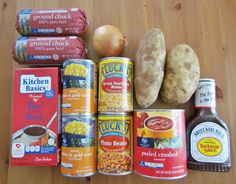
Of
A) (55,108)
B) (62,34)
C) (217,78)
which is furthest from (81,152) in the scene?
(217,78)

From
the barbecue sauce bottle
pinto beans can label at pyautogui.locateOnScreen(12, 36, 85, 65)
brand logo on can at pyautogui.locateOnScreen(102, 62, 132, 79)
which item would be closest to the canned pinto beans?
brand logo on can at pyautogui.locateOnScreen(102, 62, 132, 79)

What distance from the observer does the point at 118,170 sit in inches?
27.0

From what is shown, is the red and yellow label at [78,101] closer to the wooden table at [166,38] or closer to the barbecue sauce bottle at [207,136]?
the wooden table at [166,38]

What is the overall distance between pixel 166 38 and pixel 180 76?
194 millimetres

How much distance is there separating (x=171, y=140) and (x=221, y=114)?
25 centimetres

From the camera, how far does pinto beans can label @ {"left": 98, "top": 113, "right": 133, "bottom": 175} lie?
2.26 ft

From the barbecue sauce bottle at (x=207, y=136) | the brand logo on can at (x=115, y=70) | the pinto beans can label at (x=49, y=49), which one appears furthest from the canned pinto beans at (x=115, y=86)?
the barbecue sauce bottle at (x=207, y=136)

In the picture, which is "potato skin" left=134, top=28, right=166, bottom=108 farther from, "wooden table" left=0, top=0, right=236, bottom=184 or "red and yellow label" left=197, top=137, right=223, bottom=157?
"red and yellow label" left=197, top=137, right=223, bottom=157

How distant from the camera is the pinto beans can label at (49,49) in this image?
0.75m

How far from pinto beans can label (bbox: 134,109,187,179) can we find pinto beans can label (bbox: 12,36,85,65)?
0.32 meters

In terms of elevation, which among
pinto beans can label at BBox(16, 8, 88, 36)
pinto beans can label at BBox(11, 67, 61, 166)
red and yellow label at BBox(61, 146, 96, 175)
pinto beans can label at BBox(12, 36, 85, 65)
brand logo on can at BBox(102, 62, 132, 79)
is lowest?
red and yellow label at BBox(61, 146, 96, 175)

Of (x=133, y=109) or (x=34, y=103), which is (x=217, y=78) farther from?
(x=34, y=103)

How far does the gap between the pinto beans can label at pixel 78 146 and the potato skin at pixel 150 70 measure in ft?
0.62

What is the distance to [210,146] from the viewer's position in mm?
727
